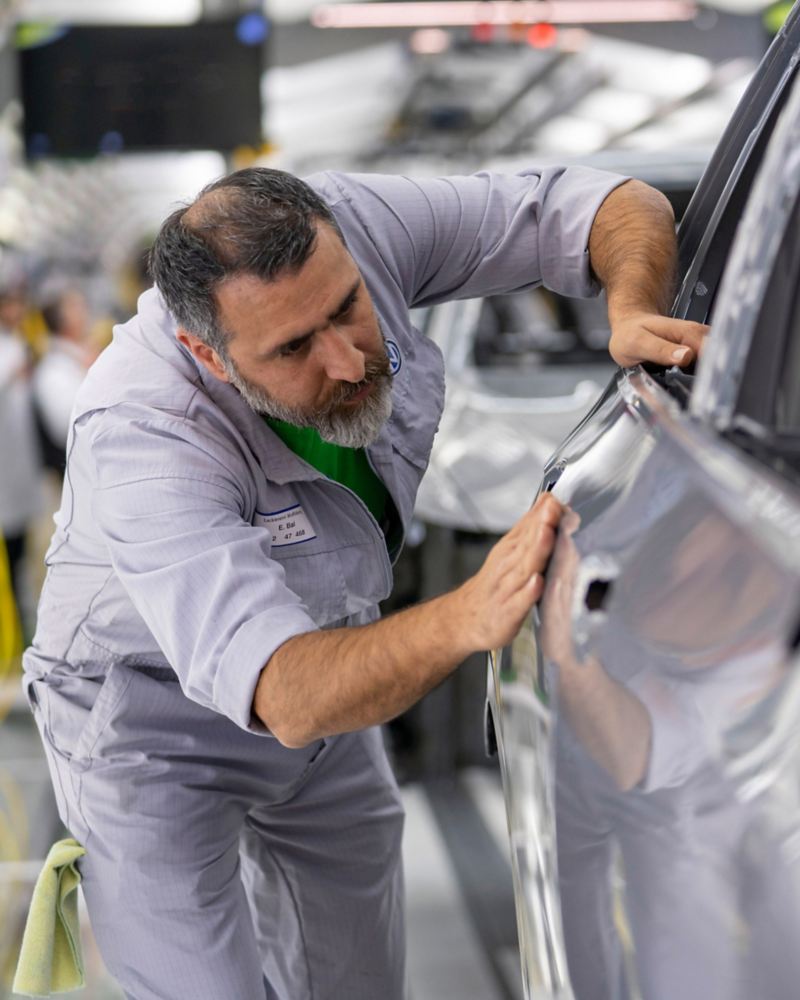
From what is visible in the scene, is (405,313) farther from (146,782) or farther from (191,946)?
(191,946)

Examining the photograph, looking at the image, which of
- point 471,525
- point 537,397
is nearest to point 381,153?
point 537,397

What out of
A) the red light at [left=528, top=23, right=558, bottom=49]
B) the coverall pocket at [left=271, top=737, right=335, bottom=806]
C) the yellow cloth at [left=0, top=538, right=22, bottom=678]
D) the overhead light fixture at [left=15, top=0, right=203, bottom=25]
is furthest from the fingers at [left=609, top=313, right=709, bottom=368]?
the overhead light fixture at [left=15, top=0, right=203, bottom=25]

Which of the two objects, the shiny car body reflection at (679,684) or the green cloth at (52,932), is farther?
the green cloth at (52,932)

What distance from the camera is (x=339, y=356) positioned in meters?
1.83

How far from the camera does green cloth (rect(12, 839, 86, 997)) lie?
2094 millimetres

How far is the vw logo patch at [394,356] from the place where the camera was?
2.12 m

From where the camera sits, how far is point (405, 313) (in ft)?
7.33

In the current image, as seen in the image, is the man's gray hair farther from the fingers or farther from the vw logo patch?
the fingers

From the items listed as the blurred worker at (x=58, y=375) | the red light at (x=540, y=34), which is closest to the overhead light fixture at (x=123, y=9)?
the red light at (x=540, y=34)

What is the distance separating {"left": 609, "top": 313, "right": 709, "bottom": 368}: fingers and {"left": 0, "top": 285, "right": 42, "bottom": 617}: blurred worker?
565 cm

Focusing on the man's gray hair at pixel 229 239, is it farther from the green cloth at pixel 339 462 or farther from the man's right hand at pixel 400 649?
the man's right hand at pixel 400 649

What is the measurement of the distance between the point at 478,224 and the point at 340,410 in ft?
1.82

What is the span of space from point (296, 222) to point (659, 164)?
2.98 m

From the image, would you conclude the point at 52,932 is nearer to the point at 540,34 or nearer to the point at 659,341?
the point at 659,341
